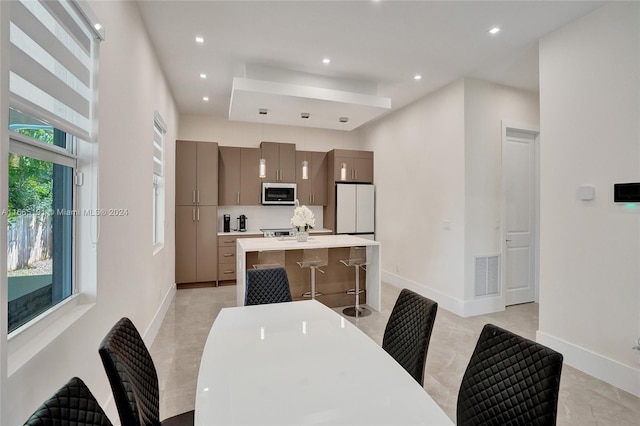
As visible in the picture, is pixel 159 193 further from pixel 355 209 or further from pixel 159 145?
pixel 355 209

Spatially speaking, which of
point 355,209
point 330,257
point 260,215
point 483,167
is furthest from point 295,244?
point 483,167

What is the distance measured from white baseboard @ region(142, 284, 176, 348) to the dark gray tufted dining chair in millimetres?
1743

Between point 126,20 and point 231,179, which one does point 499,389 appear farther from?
point 231,179

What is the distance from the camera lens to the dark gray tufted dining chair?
3.35 ft

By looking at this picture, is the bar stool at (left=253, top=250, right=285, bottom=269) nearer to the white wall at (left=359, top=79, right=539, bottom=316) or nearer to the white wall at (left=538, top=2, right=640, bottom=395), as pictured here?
the white wall at (left=359, top=79, right=539, bottom=316)

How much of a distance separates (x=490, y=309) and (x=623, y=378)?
1.70 metres

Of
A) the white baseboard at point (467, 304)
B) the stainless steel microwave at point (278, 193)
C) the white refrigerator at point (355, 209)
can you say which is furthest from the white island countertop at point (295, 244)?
the stainless steel microwave at point (278, 193)

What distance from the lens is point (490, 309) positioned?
4.01 meters

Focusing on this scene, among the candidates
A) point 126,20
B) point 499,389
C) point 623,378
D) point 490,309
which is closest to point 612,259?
point 623,378

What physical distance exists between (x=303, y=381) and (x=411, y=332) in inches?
27.1

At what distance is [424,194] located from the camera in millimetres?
4598

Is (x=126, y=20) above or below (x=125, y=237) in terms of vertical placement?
above

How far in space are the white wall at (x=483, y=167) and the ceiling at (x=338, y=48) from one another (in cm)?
25

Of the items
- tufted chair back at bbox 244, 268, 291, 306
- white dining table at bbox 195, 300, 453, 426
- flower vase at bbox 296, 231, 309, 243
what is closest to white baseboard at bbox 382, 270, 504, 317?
flower vase at bbox 296, 231, 309, 243
